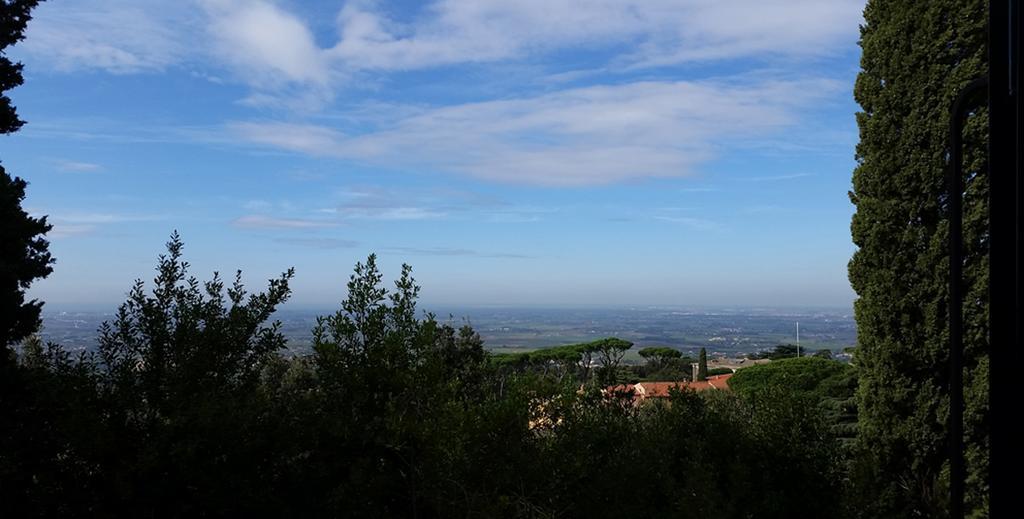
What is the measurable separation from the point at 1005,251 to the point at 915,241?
550 cm

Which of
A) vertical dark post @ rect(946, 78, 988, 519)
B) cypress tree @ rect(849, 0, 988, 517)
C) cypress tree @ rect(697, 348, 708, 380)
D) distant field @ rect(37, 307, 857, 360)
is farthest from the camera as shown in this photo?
cypress tree @ rect(697, 348, 708, 380)

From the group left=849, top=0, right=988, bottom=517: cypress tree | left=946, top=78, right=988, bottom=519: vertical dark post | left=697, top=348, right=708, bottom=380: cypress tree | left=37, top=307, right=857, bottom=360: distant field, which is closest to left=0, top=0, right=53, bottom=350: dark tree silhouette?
left=37, top=307, right=857, bottom=360: distant field

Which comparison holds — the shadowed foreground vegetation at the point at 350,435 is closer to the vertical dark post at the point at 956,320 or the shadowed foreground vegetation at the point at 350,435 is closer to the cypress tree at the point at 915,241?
the vertical dark post at the point at 956,320

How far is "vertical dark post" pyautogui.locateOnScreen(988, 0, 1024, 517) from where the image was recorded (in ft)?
3.34

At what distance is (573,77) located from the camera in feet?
23.6

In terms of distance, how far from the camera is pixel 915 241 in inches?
227

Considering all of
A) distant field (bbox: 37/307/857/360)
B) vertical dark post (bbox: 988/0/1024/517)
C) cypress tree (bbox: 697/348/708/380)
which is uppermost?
vertical dark post (bbox: 988/0/1024/517)

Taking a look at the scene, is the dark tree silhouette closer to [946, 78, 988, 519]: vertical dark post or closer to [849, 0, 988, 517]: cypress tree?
[946, 78, 988, 519]: vertical dark post

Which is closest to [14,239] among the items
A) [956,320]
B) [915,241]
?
[956,320]

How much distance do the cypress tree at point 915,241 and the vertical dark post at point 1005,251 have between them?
5200mm

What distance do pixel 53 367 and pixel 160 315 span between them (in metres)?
0.63

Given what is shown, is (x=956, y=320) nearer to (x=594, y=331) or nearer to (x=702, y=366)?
(x=594, y=331)

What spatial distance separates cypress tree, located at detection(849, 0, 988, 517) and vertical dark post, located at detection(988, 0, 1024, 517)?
17.1 ft

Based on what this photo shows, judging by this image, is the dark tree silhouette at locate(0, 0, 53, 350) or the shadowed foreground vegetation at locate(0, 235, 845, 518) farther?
the dark tree silhouette at locate(0, 0, 53, 350)
